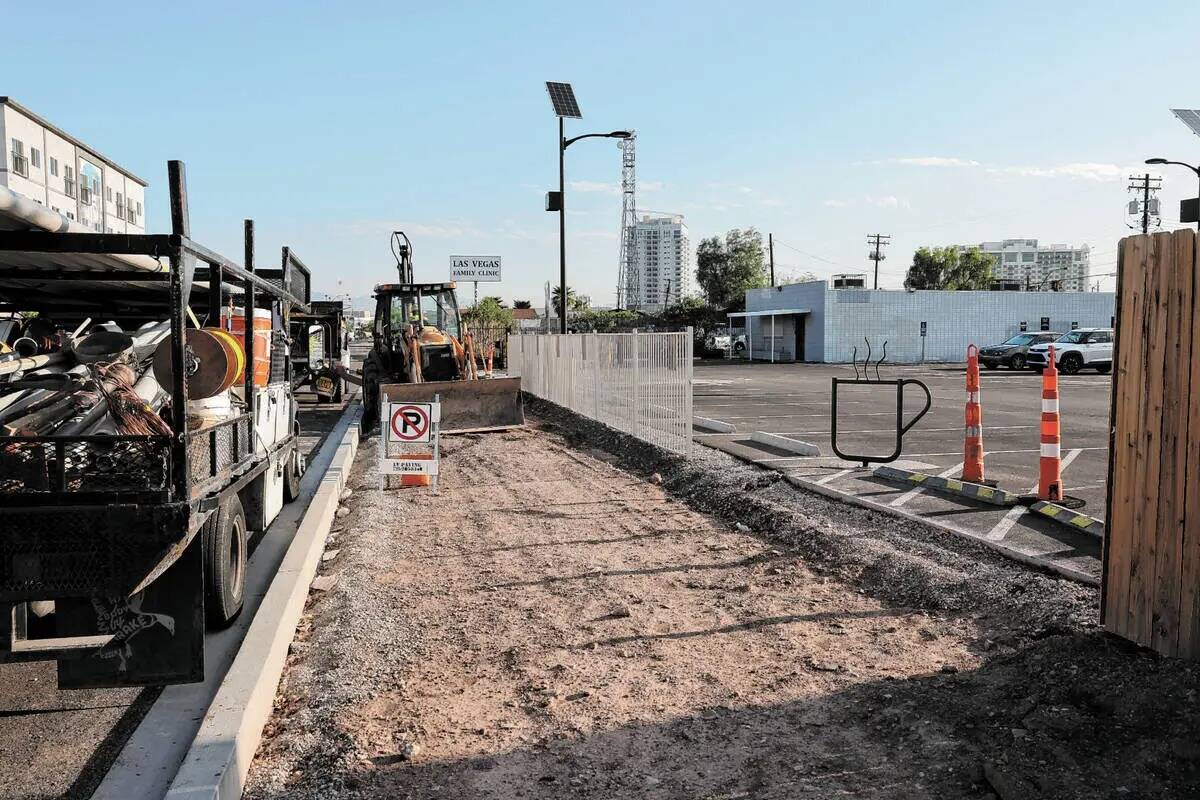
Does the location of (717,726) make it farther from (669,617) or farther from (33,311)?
(33,311)

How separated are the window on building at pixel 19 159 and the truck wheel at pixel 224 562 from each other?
2188 inches

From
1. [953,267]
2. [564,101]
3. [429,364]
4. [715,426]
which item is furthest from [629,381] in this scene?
[953,267]

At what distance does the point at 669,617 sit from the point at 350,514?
4.72 metres

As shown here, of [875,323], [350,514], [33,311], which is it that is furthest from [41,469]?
[875,323]

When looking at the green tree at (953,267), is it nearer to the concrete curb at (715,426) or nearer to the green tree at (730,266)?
the green tree at (730,266)

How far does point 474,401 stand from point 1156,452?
12.7 metres

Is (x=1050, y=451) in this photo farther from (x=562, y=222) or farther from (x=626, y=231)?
(x=626, y=231)

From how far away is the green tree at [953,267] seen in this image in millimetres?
95688

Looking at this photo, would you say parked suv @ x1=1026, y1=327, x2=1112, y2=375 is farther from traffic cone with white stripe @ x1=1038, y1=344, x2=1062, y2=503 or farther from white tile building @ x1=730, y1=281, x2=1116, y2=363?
traffic cone with white stripe @ x1=1038, y1=344, x2=1062, y2=503

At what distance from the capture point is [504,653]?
18.1 ft

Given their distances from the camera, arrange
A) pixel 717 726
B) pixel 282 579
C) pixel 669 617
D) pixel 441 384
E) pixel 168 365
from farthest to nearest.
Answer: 1. pixel 441 384
2. pixel 282 579
3. pixel 669 617
4. pixel 168 365
5. pixel 717 726

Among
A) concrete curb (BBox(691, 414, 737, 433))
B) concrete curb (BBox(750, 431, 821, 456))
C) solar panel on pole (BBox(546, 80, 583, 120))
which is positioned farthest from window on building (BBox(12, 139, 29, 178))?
concrete curb (BBox(750, 431, 821, 456))

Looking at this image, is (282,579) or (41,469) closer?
(41,469)

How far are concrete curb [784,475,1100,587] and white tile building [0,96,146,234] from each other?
50.0 metres
